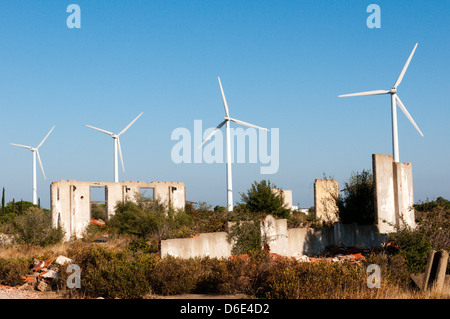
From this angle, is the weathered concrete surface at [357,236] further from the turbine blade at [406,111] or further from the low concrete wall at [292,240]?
the turbine blade at [406,111]

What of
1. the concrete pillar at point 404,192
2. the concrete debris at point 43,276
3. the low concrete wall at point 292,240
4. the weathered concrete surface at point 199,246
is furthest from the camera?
the concrete pillar at point 404,192

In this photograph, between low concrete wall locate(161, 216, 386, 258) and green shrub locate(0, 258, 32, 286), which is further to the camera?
low concrete wall locate(161, 216, 386, 258)

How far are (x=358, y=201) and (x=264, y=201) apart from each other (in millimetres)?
5095

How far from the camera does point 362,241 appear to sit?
23.6 meters

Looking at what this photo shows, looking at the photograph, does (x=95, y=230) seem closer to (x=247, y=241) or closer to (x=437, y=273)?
(x=247, y=241)

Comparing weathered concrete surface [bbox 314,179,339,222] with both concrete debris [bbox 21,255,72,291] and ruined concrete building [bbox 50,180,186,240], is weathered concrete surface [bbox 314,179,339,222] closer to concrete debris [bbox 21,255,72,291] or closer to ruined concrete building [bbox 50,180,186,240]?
ruined concrete building [bbox 50,180,186,240]

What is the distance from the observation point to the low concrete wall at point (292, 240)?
64.4ft

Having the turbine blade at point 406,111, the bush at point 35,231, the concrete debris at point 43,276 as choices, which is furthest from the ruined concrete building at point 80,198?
the turbine blade at point 406,111

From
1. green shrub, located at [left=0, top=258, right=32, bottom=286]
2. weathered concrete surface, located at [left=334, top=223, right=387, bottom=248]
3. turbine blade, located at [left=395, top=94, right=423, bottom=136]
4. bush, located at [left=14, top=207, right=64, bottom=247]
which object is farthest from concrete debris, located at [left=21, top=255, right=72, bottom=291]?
turbine blade, located at [left=395, top=94, right=423, bottom=136]

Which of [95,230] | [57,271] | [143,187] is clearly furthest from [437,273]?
[143,187]

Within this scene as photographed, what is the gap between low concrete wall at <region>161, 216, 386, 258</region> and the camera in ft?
64.4

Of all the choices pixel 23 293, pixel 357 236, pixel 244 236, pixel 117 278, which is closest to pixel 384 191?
pixel 357 236

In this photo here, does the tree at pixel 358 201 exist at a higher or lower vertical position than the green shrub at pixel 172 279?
higher

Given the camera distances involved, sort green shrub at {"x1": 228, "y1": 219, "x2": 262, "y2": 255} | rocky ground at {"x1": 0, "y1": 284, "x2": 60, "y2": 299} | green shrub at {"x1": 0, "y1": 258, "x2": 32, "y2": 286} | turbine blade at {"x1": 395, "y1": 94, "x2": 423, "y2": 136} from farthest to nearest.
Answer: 1. turbine blade at {"x1": 395, "y1": 94, "x2": 423, "y2": 136}
2. green shrub at {"x1": 228, "y1": 219, "x2": 262, "y2": 255}
3. green shrub at {"x1": 0, "y1": 258, "x2": 32, "y2": 286}
4. rocky ground at {"x1": 0, "y1": 284, "x2": 60, "y2": 299}
